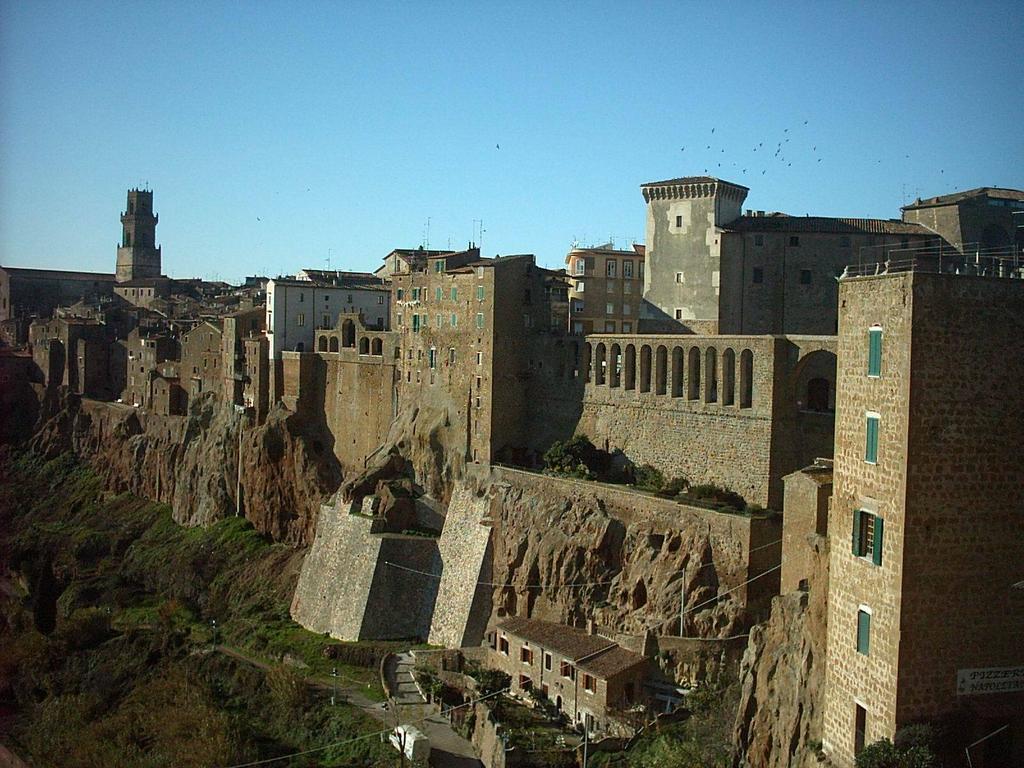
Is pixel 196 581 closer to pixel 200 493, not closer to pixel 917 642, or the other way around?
pixel 200 493

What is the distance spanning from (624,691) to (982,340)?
15028mm

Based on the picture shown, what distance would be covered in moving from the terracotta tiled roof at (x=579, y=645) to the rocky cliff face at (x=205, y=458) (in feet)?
62.1

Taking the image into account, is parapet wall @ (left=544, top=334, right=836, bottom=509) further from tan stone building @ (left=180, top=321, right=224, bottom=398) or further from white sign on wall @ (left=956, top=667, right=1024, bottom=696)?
tan stone building @ (left=180, top=321, right=224, bottom=398)

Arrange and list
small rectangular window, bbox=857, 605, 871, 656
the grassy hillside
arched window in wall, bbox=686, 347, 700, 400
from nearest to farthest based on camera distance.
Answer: small rectangular window, bbox=857, 605, 871, 656 < the grassy hillside < arched window in wall, bbox=686, 347, 700, 400

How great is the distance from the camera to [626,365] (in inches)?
1522

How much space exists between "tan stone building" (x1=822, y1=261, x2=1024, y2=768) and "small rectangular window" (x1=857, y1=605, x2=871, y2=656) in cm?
4

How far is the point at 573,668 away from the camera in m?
30.9

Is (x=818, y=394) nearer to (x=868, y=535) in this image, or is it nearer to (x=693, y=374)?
(x=693, y=374)

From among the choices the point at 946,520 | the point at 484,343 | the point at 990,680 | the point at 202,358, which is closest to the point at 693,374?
the point at 484,343

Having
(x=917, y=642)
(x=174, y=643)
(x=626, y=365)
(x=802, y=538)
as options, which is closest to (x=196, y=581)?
(x=174, y=643)

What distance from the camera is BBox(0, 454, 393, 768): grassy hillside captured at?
34594 millimetres

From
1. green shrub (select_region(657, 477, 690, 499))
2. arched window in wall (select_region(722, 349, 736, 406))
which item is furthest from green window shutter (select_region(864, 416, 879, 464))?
arched window in wall (select_region(722, 349, 736, 406))

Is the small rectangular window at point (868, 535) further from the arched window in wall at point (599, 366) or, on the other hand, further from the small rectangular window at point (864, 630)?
the arched window in wall at point (599, 366)

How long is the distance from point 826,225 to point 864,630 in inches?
1097
